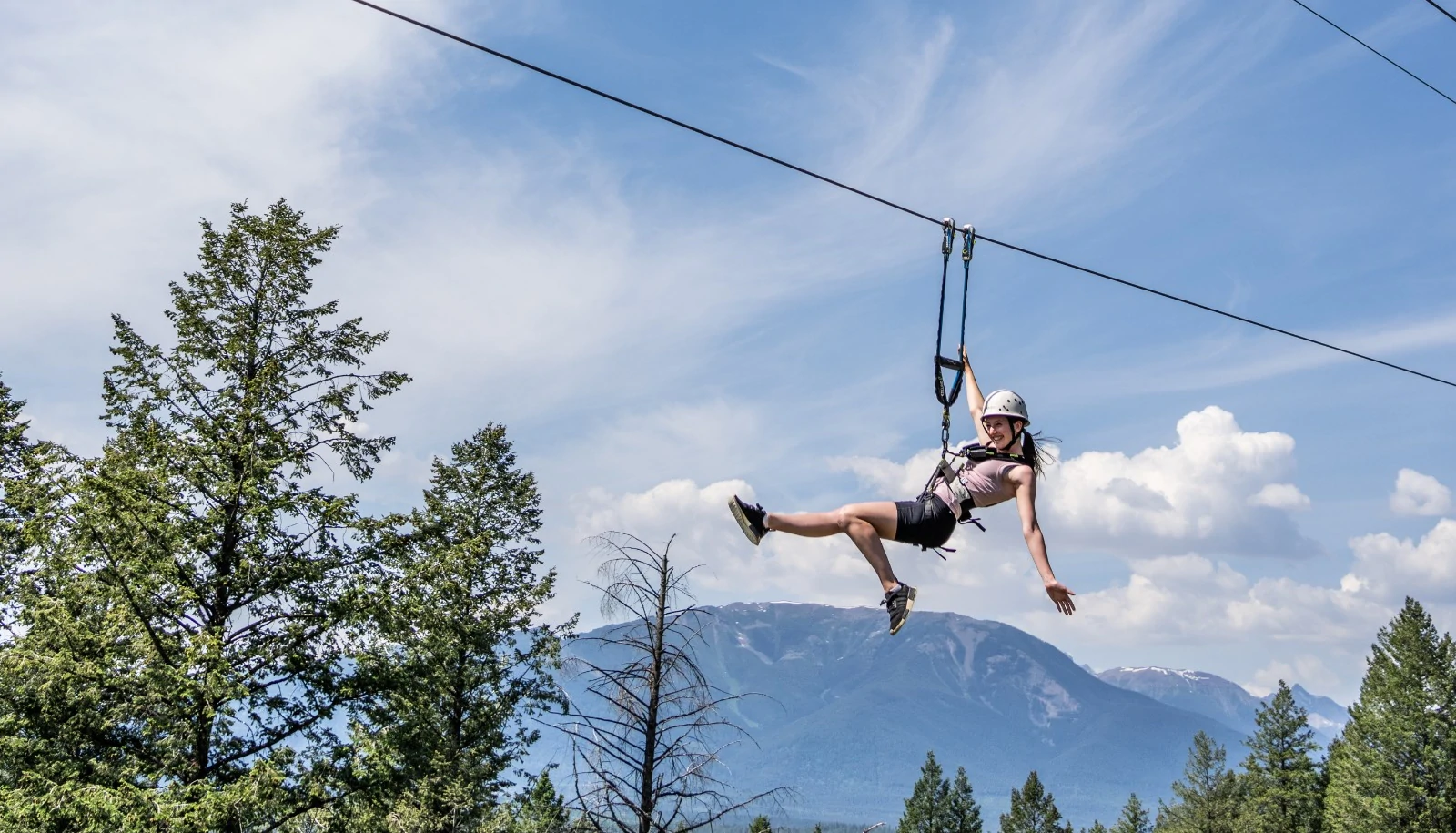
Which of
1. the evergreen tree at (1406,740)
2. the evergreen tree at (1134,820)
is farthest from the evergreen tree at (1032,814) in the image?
the evergreen tree at (1406,740)

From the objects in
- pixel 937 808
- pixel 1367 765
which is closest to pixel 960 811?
pixel 937 808

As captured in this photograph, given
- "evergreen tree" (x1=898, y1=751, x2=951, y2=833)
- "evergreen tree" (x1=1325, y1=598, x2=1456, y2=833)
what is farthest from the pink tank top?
"evergreen tree" (x1=898, y1=751, x2=951, y2=833)

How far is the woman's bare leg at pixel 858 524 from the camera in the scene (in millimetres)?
7652

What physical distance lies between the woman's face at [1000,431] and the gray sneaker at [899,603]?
3.99ft

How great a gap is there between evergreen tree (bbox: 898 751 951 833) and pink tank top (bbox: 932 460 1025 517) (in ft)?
189

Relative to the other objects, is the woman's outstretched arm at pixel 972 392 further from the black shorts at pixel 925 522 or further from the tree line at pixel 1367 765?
the tree line at pixel 1367 765

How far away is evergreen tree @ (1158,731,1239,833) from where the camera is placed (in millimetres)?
53250

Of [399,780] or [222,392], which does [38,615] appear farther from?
[399,780]

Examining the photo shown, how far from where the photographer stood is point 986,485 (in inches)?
308

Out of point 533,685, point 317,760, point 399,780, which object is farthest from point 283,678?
point 533,685

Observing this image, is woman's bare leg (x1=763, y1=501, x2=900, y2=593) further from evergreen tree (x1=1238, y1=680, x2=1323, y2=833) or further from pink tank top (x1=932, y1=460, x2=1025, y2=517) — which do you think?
evergreen tree (x1=1238, y1=680, x2=1323, y2=833)

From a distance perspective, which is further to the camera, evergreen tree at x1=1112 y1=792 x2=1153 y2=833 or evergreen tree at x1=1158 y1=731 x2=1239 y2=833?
evergreen tree at x1=1112 y1=792 x2=1153 y2=833

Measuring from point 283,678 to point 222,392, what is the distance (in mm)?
4229

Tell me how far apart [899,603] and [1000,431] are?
4.65ft
